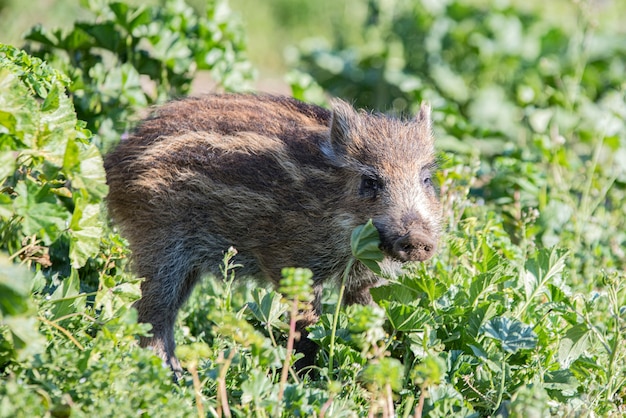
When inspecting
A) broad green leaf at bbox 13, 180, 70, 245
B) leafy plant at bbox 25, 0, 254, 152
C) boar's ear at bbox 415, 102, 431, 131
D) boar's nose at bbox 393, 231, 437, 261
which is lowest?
broad green leaf at bbox 13, 180, 70, 245

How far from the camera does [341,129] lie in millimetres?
4746

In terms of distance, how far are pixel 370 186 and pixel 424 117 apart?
2.09 feet

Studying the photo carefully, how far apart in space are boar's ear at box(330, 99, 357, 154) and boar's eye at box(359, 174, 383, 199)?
0.68ft

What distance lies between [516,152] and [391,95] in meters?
2.69

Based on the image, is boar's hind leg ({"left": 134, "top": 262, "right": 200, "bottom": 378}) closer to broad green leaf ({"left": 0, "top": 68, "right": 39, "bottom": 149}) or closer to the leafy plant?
the leafy plant

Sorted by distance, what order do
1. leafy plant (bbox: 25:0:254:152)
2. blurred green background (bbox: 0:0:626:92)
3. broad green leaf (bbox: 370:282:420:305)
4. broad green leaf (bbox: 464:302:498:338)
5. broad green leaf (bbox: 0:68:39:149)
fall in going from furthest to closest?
blurred green background (bbox: 0:0:626:92), leafy plant (bbox: 25:0:254:152), broad green leaf (bbox: 370:282:420:305), broad green leaf (bbox: 464:302:498:338), broad green leaf (bbox: 0:68:39:149)

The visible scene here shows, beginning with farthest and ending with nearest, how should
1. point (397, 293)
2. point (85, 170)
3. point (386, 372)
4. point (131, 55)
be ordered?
point (131, 55), point (397, 293), point (85, 170), point (386, 372)

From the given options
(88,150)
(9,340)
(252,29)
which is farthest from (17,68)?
(252,29)

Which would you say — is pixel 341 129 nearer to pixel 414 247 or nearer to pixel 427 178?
pixel 427 178

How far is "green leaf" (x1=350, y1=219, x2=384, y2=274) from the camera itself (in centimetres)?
381

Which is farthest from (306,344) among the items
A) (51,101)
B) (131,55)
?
(131,55)

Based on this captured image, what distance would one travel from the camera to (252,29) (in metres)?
11.9

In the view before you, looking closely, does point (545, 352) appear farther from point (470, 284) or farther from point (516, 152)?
point (516, 152)

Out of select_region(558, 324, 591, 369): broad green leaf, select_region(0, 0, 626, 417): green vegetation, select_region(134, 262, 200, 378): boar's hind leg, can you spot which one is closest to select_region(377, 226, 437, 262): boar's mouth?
select_region(0, 0, 626, 417): green vegetation
